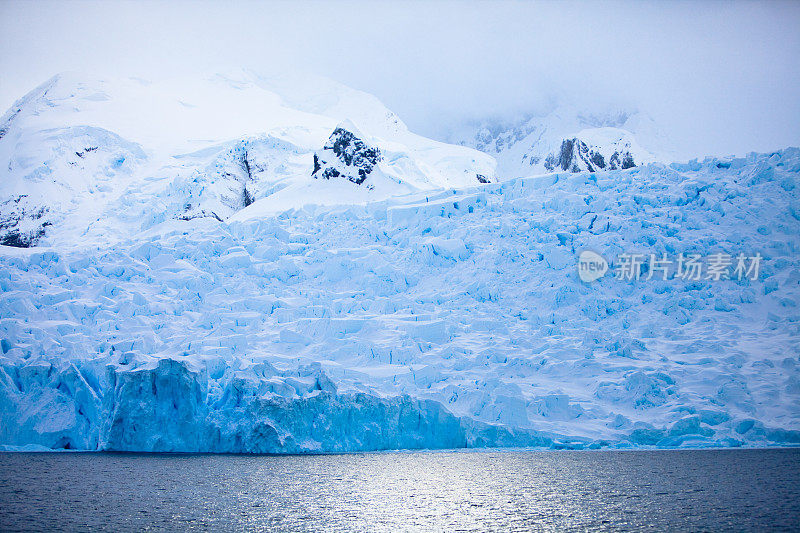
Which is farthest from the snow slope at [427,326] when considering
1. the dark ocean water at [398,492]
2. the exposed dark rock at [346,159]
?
the exposed dark rock at [346,159]

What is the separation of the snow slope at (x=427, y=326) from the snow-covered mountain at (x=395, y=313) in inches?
2.4

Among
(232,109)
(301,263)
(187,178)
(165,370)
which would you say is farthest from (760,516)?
(232,109)

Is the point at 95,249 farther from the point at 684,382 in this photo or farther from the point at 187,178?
the point at 684,382

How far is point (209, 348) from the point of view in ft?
62.6

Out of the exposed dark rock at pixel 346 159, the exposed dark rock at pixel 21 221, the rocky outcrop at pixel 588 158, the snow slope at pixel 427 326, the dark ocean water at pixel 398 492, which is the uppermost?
the rocky outcrop at pixel 588 158

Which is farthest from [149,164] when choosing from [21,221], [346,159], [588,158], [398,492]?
[588,158]

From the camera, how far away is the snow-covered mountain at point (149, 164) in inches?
1165

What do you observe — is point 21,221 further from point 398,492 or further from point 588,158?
point 588,158

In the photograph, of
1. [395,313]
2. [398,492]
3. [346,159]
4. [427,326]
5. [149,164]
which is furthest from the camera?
[149,164]

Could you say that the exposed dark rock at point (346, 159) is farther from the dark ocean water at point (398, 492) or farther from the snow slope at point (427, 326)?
the dark ocean water at point (398, 492)

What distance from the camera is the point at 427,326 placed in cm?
1998

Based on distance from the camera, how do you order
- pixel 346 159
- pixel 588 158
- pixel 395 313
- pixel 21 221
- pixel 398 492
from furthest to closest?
pixel 588 158 → pixel 346 159 → pixel 21 221 → pixel 395 313 → pixel 398 492

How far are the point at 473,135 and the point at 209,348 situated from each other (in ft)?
329

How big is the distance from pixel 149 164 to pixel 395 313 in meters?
17.9
